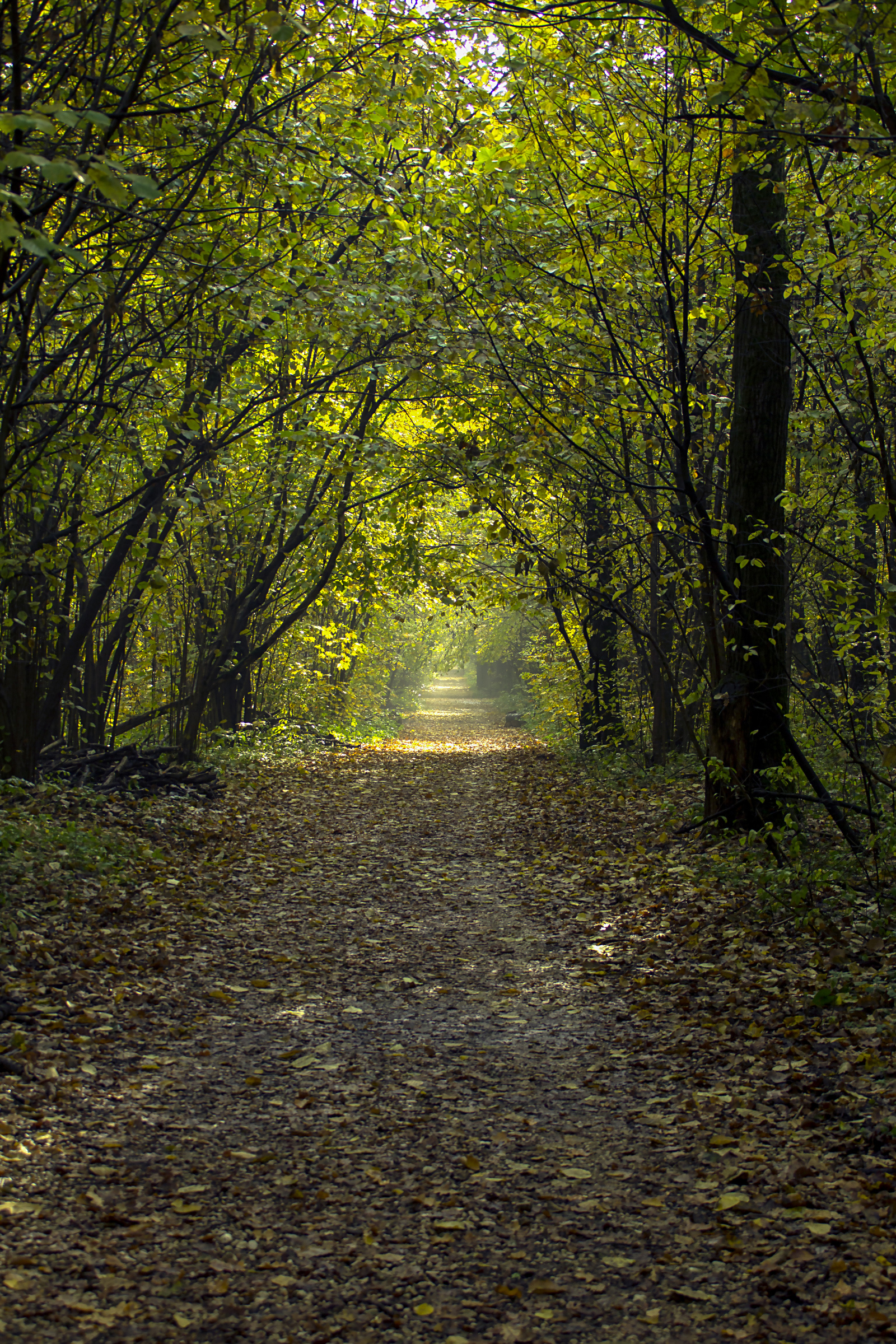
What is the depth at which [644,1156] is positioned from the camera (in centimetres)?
380

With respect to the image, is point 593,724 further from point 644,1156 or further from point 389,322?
point 644,1156

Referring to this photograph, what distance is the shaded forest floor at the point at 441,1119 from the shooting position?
2932 millimetres

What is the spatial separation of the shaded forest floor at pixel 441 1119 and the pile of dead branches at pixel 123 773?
102 inches

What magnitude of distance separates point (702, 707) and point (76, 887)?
7099mm

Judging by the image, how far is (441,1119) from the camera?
417cm

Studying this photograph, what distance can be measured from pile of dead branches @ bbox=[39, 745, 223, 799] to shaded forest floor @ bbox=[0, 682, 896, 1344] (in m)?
2.58

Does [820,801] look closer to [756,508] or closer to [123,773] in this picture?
[756,508]

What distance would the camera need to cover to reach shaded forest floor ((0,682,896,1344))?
2.93 metres

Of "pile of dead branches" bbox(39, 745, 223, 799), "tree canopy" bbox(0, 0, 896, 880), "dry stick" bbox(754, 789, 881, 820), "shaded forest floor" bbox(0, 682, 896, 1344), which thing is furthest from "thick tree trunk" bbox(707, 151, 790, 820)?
"pile of dead branches" bbox(39, 745, 223, 799)

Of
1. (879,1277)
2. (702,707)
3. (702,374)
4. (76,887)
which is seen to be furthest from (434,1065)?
(702,707)

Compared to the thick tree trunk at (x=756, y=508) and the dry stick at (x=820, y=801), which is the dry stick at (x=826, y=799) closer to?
the dry stick at (x=820, y=801)

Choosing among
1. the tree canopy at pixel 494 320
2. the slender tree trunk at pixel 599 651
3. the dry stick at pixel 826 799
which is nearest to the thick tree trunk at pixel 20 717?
the tree canopy at pixel 494 320

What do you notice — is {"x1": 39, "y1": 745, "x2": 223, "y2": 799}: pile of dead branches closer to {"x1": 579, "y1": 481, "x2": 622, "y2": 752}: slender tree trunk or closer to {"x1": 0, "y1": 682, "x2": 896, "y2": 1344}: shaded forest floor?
{"x1": 0, "y1": 682, "x2": 896, "y2": 1344}: shaded forest floor

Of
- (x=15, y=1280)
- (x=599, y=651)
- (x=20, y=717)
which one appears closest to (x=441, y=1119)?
(x=15, y=1280)
